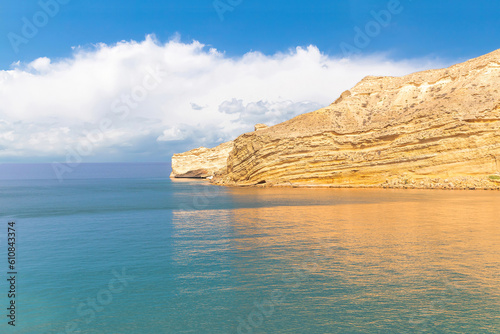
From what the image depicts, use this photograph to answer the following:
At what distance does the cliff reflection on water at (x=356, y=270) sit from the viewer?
934 cm

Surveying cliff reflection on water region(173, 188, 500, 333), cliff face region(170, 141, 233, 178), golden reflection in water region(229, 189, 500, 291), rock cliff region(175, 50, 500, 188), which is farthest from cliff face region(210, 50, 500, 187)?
cliff face region(170, 141, 233, 178)

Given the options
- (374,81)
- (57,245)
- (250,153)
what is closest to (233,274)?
(57,245)

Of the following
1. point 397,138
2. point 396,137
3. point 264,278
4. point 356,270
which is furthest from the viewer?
point 396,137

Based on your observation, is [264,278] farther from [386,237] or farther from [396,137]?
[396,137]

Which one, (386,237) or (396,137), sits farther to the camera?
(396,137)

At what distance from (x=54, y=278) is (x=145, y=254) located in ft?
13.3

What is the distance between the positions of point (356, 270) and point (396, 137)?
151ft

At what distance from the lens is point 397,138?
54.8 m

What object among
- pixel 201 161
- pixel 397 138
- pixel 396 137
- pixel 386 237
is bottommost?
pixel 386 237

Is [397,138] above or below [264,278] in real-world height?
above

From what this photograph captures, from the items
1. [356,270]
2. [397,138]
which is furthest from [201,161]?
[356,270]

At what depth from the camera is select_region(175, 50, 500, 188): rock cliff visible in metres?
48.8

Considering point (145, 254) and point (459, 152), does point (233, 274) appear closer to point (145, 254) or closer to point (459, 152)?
point (145, 254)

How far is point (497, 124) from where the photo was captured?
157 feet
